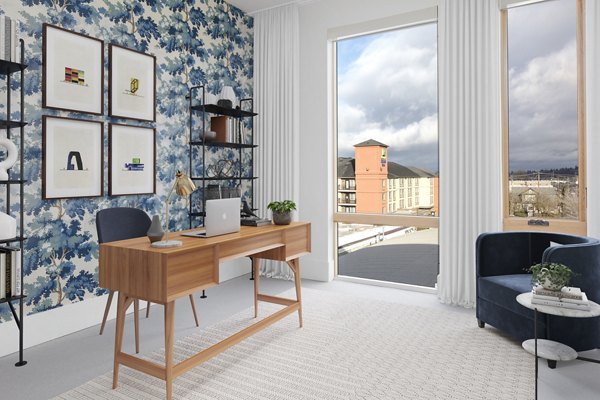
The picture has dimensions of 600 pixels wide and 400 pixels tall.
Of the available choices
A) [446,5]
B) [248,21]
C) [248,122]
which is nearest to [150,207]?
[248,122]

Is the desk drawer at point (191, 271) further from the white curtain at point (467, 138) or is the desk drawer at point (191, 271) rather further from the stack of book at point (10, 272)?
the white curtain at point (467, 138)

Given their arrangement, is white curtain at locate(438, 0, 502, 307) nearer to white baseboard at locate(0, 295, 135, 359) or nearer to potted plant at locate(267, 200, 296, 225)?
potted plant at locate(267, 200, 296, 225)

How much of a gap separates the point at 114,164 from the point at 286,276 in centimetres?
244

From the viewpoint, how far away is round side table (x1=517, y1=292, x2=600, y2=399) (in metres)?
2.20

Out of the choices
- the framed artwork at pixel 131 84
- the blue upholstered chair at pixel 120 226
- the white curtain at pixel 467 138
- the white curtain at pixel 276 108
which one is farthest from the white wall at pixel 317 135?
the blue upholstered chair at pixel 120 226

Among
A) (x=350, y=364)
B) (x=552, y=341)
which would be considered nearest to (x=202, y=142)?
(x=350, y=364)

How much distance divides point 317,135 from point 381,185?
39.1 inches

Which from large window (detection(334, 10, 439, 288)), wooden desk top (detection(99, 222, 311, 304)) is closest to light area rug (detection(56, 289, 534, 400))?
wooden desk top (detection(99, 222, 311, 304))

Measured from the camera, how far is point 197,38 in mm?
4477

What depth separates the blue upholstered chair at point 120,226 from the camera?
115 inches

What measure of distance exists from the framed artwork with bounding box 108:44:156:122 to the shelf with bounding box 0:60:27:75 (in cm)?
87

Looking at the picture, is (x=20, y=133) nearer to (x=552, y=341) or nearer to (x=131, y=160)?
(x=131, y=160)

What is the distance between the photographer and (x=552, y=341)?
2617 mm

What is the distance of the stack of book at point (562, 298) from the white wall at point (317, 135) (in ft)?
9.05
